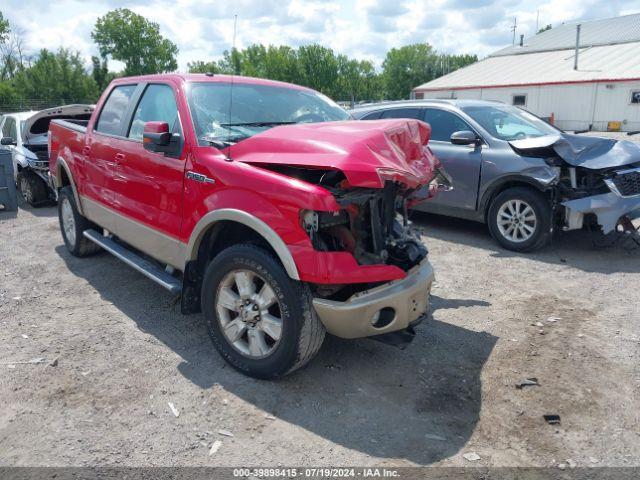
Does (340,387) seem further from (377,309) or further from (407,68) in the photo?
(407,68)

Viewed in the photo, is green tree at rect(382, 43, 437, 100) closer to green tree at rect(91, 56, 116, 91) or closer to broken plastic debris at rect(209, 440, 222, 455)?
green tree at rect(91, 56, 116, 91)

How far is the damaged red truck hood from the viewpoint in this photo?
9.82 feet

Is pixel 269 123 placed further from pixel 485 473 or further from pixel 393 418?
pixel 485 473

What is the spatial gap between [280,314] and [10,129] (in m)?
9.95

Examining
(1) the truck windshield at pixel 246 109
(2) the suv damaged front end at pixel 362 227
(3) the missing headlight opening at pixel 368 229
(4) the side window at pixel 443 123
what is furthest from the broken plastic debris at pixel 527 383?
(4) the side window at pixel 443 123

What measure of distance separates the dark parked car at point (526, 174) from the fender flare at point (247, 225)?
4.04m

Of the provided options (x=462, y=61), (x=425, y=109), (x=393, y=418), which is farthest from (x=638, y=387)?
(x=462, y=61)

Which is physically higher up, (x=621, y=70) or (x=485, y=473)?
(x=621, y=70)

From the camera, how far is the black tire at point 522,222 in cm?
619

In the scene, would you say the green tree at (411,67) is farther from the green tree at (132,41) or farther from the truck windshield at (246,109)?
the truck windshield at (246,109)

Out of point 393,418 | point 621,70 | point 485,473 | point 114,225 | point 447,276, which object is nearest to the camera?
point 485,473

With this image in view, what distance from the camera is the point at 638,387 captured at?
3422 mm

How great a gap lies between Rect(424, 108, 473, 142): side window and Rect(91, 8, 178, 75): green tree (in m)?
75.7

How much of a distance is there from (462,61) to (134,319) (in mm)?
97081
